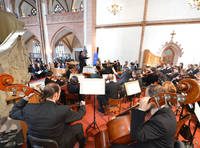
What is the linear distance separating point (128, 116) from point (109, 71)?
4929mm

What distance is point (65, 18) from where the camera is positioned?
11.1 meters

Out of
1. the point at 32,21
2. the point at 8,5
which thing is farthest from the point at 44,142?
the point at 8,5

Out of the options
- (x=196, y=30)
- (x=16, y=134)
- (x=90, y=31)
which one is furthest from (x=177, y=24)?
(x=16, y=134)

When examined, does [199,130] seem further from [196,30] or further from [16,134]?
[196,30]

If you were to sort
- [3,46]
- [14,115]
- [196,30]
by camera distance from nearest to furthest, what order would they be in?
1. [14,115]
2. [3,46]
3. [196,30]

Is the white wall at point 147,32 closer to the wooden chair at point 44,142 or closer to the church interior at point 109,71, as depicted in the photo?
the church interior at point 109,71

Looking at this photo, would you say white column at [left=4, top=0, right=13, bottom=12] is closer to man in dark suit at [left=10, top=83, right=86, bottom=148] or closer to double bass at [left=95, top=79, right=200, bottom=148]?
man in dark suit at [left=10, top=83, right=86, bottom=148]

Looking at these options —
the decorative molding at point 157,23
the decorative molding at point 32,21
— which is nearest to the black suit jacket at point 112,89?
the decorative molding at point 157,23

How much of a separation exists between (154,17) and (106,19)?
4.21 metres

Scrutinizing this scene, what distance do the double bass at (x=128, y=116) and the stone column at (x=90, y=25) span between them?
9.13m

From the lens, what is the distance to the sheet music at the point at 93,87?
220cm

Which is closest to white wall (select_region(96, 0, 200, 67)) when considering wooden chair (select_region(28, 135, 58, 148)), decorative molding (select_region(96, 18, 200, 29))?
decorative molding (select_region(96, 18, 200, 29))

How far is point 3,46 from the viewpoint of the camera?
268 centimetres

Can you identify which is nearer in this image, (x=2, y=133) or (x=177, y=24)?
(x=2, y=133)
